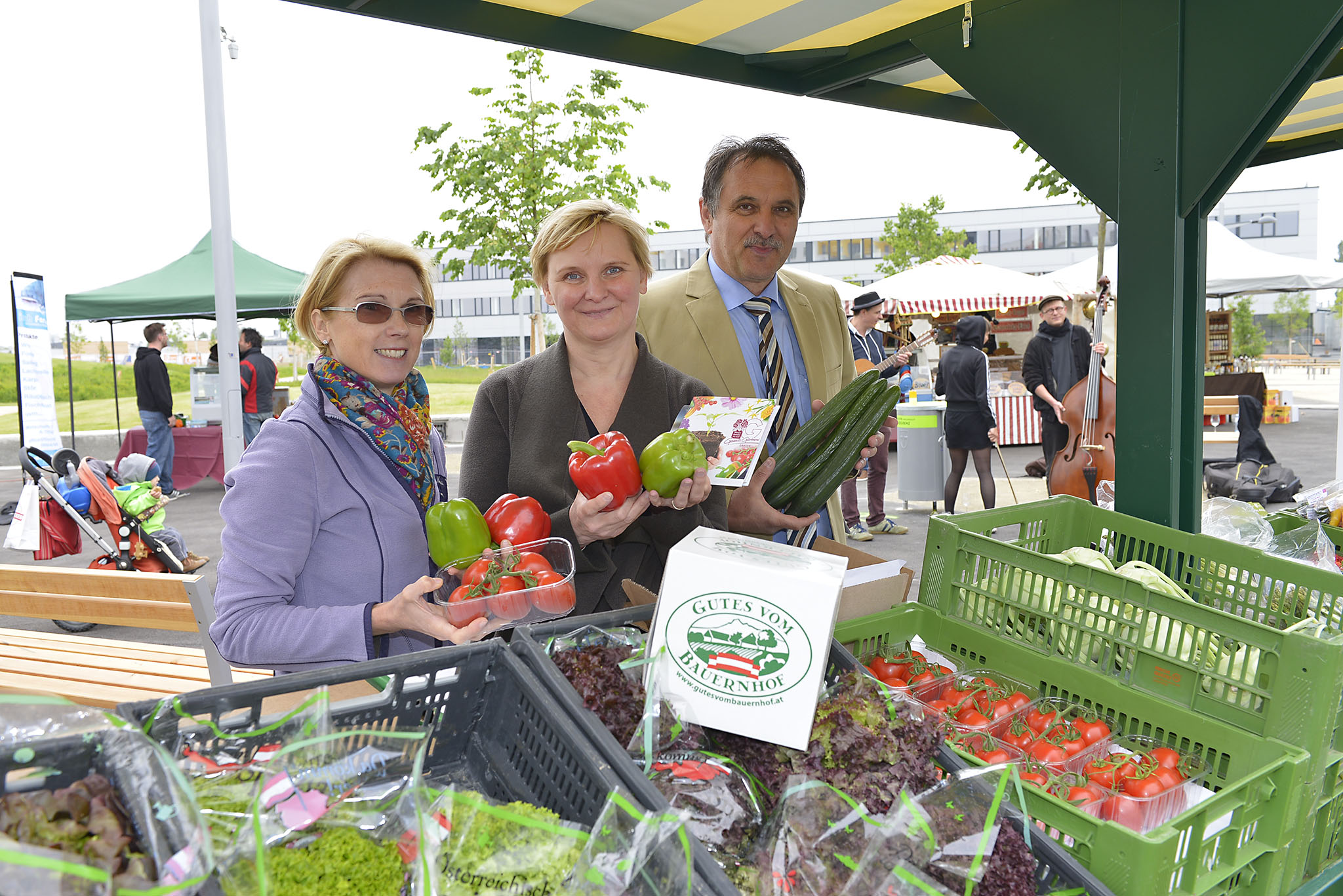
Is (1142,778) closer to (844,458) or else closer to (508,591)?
(844,458)

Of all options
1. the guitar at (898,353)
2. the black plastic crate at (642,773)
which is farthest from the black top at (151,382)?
the black plastic crate at (642,773)

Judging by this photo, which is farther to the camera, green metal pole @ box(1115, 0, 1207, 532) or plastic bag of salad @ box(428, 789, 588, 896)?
green metal pole @ box(1115, 0, 1207, 532)

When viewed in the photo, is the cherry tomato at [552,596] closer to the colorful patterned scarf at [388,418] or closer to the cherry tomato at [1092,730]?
the colorful patterned scarf at [388,418]

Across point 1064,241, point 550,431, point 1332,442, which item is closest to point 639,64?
point 550,431

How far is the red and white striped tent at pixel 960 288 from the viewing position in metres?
16.3

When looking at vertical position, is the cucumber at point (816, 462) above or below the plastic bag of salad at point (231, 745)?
above

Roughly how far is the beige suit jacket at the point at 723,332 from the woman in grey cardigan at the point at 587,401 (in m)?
0.61

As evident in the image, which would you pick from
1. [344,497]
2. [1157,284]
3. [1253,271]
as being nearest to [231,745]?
[344,497]

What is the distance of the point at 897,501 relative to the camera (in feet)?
36.8

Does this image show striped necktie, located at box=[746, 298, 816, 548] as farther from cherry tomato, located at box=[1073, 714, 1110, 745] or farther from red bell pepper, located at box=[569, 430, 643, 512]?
cherry tomato, located at box=[1073, 714, 1110, 745]

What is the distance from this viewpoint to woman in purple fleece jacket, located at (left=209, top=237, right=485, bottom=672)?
1.94m

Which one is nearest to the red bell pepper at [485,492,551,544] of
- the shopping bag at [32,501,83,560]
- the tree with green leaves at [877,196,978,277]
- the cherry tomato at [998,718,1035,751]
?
the cherry tomato at [998,718,1035,751]

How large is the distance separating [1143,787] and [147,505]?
7481 millimetres

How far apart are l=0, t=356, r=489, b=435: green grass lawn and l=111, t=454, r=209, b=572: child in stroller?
11.2 m
